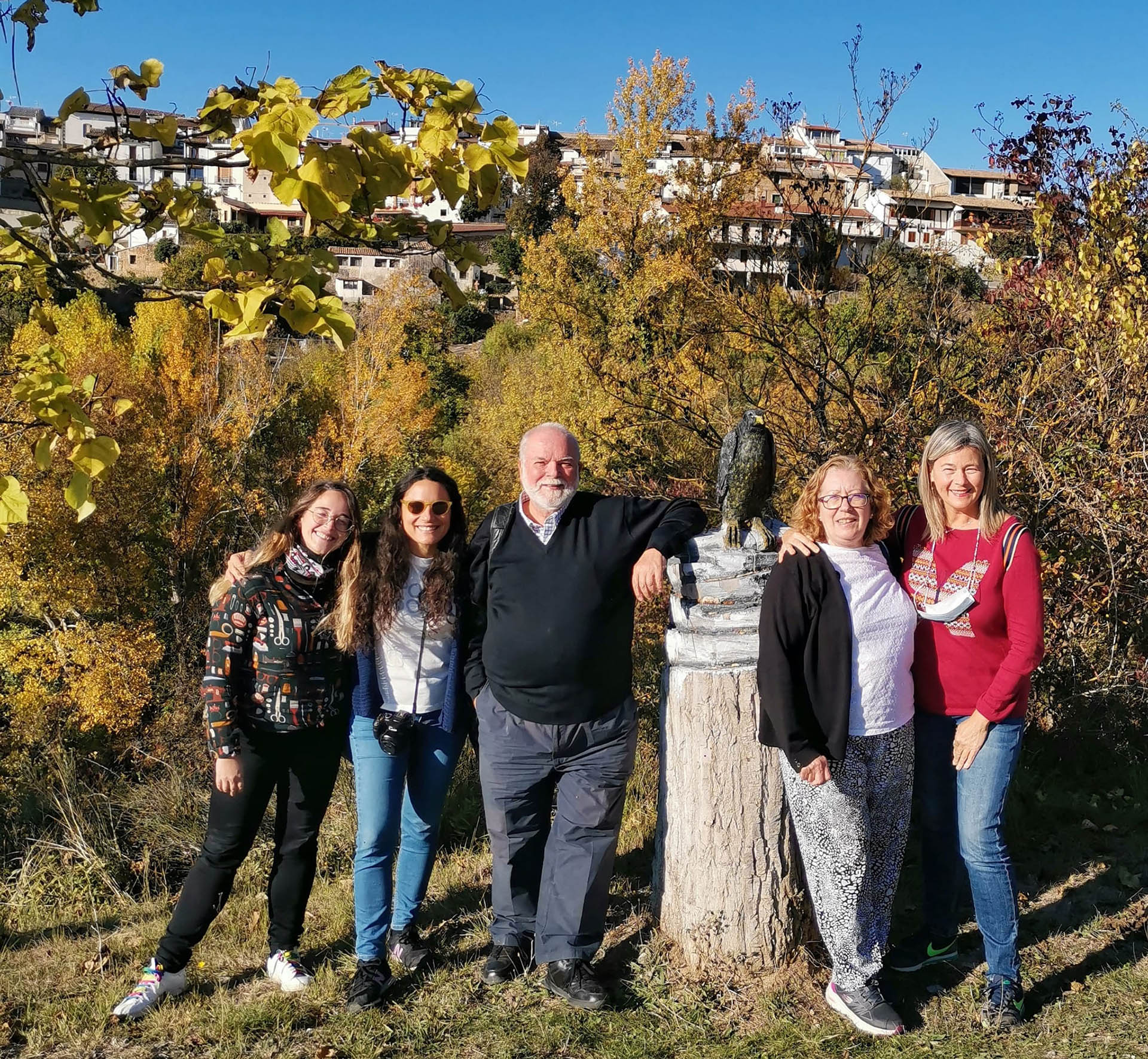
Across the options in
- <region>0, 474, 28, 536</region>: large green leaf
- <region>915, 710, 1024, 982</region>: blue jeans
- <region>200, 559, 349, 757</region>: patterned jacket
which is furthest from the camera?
<region>200, 559, 349, 757</region>: patterned jacket

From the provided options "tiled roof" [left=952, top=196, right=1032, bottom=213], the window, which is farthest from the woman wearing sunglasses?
the window

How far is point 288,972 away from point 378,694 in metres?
0.97

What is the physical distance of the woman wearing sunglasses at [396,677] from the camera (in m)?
3.24

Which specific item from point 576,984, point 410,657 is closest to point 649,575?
point 410,657

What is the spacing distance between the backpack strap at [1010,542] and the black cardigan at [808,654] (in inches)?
19.5

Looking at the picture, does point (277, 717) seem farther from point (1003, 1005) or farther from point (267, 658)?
point (1003, 1005)

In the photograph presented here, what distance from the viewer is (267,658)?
3.17 meters

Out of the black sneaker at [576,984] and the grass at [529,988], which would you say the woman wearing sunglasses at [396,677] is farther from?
the black sneaker at [576,984]

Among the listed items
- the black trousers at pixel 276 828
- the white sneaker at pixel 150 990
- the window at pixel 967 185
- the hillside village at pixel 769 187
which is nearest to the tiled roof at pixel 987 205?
the hillside village at pixel 769 187

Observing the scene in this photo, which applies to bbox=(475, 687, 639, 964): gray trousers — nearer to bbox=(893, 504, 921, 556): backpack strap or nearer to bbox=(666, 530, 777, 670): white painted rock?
bbox=(666, 530, 777, 670): white painted rock

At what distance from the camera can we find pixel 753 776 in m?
3.26

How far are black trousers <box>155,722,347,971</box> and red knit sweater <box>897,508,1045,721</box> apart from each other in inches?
74.9

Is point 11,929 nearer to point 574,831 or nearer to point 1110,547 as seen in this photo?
point 574,831

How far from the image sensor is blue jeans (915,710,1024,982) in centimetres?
302
